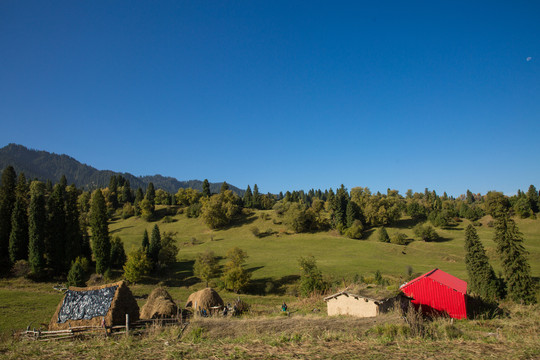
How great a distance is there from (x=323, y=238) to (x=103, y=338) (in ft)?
240

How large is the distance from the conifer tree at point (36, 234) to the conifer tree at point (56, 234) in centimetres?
151

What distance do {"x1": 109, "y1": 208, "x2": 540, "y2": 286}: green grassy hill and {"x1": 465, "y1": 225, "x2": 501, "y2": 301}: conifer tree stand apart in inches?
388

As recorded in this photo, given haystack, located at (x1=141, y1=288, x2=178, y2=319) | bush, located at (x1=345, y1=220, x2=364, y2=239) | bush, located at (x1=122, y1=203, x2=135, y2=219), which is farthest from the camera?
bush, located at (x1=122, y1=203, x2=135, y2=219)

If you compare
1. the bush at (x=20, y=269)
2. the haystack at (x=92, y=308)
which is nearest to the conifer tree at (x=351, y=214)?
the bush at (x=20, y=269)

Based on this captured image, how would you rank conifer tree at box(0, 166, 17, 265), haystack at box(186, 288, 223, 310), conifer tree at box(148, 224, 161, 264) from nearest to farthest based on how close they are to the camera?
haystack at box(186, 288, 223, 310), conifer tree at box(0, 166, 17, 265), conifer tree at box(148, 224, 161, 264)

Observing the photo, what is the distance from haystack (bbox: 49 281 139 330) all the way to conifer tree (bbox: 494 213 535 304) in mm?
42844

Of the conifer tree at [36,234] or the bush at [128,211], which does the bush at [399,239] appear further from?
the bush at [128,211]

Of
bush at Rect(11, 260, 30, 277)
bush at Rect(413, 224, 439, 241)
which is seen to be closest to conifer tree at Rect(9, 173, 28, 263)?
bush at Rect(11, 260, 30, 277)

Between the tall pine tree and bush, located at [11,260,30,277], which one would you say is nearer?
bush, located at [11,260,30,277]

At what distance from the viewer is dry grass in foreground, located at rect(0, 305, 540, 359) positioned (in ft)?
34.1

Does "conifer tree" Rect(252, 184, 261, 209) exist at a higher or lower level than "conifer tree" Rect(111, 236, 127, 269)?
higher

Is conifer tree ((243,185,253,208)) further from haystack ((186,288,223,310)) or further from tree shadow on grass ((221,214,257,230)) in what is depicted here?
haystack ((186,288,223,310))

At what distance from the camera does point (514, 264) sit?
36.3m

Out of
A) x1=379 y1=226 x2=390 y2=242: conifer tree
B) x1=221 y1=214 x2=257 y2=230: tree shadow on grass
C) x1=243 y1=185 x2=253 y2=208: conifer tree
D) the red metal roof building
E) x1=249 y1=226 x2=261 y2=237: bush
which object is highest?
x1=243 y1=185 x2=253 y2=208: conifer tree
